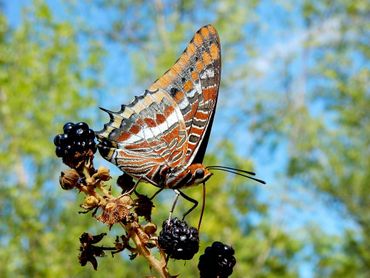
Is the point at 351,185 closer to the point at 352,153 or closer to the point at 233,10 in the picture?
the point at 352,153

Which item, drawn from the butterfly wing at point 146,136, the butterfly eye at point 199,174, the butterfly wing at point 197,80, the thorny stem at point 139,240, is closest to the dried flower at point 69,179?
the thorny stem at point 139,240

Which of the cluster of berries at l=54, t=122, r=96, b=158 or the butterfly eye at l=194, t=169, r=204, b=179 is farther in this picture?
the butterfly eye at l=194, t=169, r=204, b=179

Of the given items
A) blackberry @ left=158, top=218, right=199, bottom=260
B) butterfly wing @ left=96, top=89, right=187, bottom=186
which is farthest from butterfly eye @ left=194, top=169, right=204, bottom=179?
blackberry @ left=158, top=218, right=199, bottom=260

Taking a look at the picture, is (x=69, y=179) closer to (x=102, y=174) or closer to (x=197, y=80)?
(x=102, y=174)

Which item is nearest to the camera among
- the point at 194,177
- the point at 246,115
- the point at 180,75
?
the point at 194,177

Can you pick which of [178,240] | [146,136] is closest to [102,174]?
[178,240]

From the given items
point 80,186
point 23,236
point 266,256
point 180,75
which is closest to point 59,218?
point 23,236

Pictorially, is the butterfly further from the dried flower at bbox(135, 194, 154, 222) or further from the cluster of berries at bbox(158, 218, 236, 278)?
the cluster of berries at bbox(158, 218, 236, 278)
